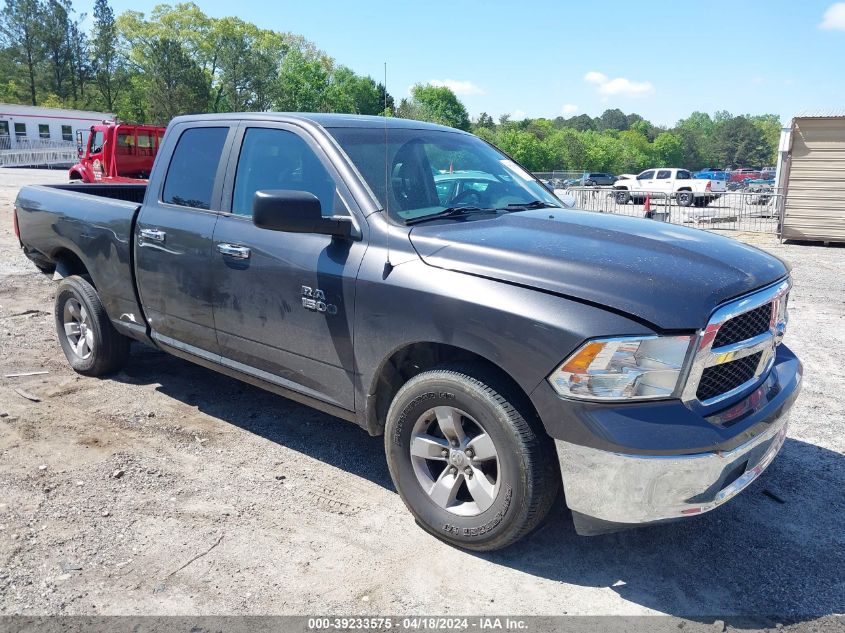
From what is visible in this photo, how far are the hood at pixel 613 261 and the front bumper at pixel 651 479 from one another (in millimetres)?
454

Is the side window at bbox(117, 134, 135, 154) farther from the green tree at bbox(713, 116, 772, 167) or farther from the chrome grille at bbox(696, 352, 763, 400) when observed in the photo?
the green tree at bbox(713, 116, 772, 167)

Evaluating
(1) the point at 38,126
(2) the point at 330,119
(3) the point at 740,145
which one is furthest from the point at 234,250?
(3) the point at 740,145

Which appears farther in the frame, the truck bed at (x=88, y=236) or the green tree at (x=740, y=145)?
the green tree at (x=740, y=145)

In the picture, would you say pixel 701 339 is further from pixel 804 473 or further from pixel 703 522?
pixel 804 473

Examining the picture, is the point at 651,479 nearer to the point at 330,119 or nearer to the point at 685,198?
the point at 330,119

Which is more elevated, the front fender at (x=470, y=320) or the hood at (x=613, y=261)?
the hood at (x=613, y=261)

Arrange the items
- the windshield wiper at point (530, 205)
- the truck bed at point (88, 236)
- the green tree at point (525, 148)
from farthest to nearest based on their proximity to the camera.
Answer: the green tree at point (525, 148), the truck bed at point (88, 236), the windshield wiper at point (530, 205)

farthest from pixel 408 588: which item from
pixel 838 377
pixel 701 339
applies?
pixel 838 377

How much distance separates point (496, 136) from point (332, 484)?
74514 mm

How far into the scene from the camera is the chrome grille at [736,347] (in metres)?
2.71

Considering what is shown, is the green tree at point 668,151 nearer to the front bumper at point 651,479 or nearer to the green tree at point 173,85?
the green tree at point 173,85

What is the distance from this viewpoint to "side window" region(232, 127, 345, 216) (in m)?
3.74

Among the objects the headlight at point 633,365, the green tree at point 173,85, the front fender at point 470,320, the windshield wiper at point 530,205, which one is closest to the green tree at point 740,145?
the green tree at point 173,85

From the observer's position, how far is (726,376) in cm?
291
